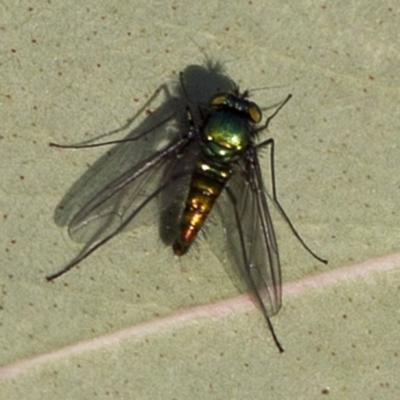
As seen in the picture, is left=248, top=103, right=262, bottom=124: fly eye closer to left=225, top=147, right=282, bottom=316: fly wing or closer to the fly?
the fly


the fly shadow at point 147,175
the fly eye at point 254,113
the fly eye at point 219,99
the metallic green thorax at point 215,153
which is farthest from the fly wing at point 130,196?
the fly eye at point 254,113

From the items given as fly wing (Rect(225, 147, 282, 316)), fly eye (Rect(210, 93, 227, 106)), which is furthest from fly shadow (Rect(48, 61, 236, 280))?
fly wing (Rect(225, 147, 282, 316))

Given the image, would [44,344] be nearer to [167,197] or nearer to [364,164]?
[167,197]

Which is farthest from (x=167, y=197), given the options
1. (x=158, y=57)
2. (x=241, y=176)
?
(x=158, y=57)

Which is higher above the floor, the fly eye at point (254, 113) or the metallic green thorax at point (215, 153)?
the fly eye at point (254, 113)

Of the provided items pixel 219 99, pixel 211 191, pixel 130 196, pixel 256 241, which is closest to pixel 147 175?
pixel 130 196

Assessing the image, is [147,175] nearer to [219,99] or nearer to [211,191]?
[211,191]

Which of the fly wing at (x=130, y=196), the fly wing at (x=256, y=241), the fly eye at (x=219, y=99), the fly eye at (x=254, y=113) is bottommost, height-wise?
the fly wing at (x=256, y=241)

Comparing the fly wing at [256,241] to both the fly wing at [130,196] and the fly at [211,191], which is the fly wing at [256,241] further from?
the fly wing at [130,196]
